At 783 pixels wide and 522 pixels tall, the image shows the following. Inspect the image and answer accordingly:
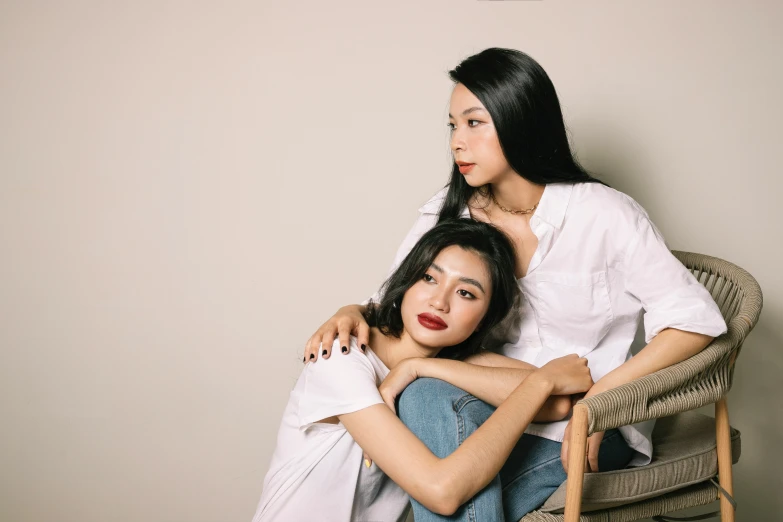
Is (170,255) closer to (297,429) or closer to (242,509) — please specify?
(242,509)

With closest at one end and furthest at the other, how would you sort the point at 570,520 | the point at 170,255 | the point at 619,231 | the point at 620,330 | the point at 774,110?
the point at 570,520, the point at 619,231, the point at 620,330, the point at 774,110, the point at 170,255

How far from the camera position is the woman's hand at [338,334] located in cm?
166

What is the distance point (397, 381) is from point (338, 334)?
191mm

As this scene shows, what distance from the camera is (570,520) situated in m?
1.41

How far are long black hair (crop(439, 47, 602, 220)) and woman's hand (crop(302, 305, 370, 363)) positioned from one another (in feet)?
1.68

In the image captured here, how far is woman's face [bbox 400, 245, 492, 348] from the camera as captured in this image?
5.66 feet

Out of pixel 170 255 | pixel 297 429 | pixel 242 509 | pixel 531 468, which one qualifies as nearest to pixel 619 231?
pixel 531 468

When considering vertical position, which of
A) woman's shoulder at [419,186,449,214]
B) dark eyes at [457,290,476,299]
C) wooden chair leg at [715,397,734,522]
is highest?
woman's shoulder at [419,186,449,214]

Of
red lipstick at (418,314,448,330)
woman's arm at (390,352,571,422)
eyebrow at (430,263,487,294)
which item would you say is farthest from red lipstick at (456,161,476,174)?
woman's arm at (390,352,571,422)

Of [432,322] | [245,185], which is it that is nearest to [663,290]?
[432,322]

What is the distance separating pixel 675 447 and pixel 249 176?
1505 mm

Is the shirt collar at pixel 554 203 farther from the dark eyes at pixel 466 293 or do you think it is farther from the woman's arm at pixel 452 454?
the woman's arm at pixel 452 454

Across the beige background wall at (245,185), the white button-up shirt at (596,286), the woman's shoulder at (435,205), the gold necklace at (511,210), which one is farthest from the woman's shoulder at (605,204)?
the beige background wall at (245,185)

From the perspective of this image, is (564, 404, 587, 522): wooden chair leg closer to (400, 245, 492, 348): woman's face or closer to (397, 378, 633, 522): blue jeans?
(397, 378, 633, 522): blue jeans
